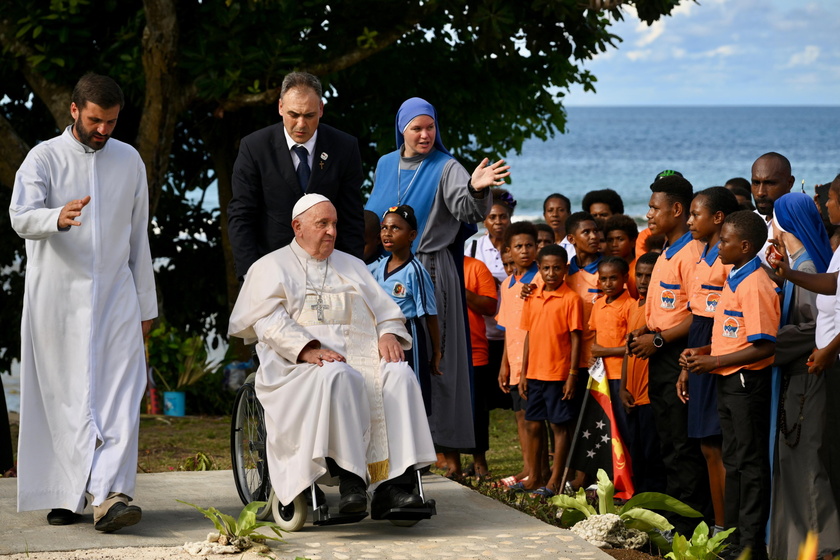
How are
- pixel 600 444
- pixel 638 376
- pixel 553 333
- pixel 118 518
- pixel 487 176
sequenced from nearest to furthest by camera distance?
1. pixel 118 518
2. pixel 487 176
3. pixel 638 376
4. pixel 600 444
5. pixel 553 333

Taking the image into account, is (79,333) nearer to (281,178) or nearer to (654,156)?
(281,178)

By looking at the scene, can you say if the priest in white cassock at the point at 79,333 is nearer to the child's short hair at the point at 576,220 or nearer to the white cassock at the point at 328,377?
the white cassock at the point at 328,377

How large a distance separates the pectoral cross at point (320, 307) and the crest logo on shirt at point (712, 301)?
2122 millimetres

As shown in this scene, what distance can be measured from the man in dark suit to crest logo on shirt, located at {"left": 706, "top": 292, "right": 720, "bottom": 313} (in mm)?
1982

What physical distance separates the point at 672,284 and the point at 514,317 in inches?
66.5

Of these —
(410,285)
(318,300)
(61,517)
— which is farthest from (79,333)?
(410,285)

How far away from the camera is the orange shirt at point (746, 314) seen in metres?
6.45

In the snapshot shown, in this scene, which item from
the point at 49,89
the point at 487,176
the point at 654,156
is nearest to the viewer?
the point at 487,176

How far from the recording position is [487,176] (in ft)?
24.2

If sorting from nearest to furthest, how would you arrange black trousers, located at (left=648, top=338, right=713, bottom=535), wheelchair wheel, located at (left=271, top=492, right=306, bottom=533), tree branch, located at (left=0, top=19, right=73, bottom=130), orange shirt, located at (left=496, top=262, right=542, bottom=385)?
wheelchair wheel, located at (left=271, top=492, right=306, bottom=533), black trousers, located at (left=648, top=338, right=713, bottom=535), orange shirt, located at (left=496, top=262, right=542, bottom=385), tree branch, located at (left=0, top=19, right=73, bottom=130)

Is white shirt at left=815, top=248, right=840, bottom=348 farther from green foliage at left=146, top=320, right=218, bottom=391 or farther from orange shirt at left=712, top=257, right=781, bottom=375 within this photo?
green foliage at left=146, top=320, right=218, bottom=391

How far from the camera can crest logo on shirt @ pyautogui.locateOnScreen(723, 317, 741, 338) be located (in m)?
6.55

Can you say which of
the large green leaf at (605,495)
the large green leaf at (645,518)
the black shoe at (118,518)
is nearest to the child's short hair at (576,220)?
the large green leaf at (605,495)

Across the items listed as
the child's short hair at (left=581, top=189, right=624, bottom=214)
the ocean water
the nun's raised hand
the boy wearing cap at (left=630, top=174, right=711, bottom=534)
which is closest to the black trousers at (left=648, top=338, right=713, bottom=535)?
the boy wearing cap at (left=630, top=174, right=711, bottom=534)
